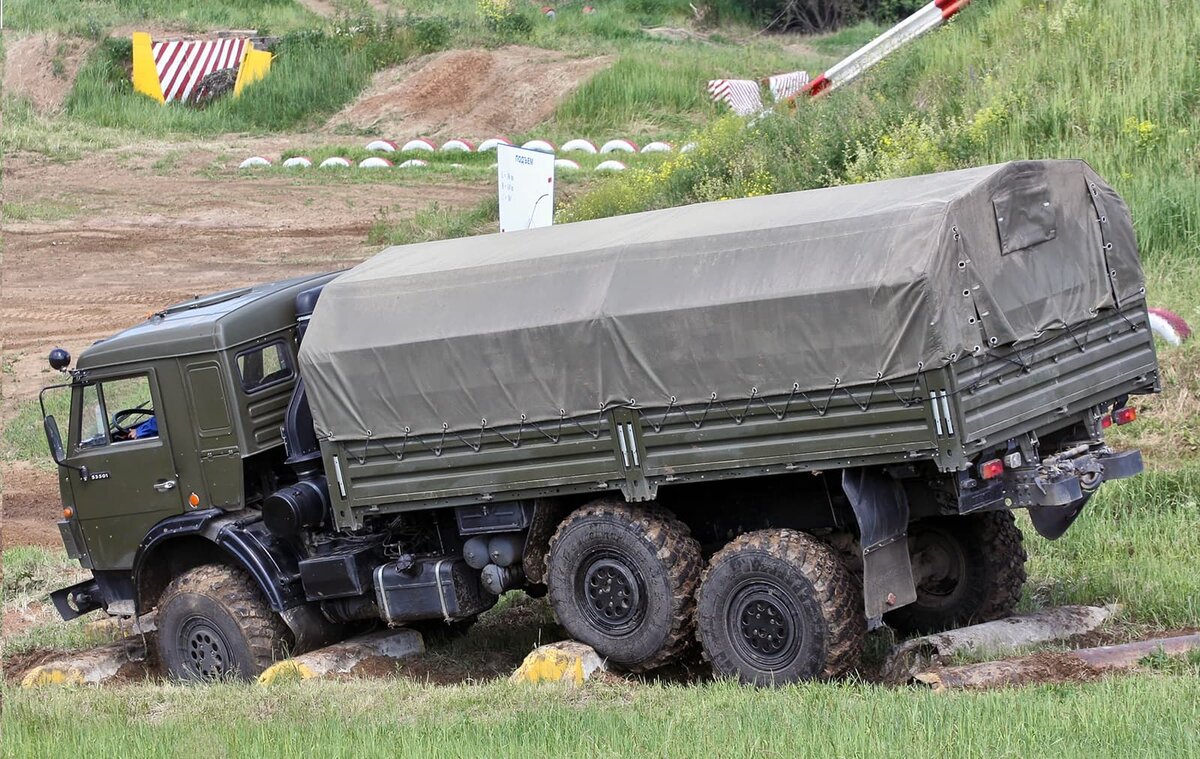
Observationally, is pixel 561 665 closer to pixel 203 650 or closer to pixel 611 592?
pixel 611 592

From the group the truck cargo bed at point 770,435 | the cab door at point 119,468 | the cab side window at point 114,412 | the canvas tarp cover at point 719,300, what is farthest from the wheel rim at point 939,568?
the cab side window at point 114,412

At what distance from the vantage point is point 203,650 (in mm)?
10672

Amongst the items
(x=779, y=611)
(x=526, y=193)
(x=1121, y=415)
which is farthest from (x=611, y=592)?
(x=526, y=193)

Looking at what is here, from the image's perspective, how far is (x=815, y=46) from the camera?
43219 millimetres

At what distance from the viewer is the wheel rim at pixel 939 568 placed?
33.5 feet

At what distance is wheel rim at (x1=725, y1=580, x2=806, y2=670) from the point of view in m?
8.86

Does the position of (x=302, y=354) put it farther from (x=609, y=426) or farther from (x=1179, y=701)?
(x=1179, y=701)

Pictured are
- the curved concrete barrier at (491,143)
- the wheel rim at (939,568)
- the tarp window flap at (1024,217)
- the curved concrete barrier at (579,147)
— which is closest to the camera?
the tarp window flap at (1024,217)

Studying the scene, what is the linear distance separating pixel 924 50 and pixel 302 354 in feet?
45.7

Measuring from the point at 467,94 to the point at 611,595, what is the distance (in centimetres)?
2615

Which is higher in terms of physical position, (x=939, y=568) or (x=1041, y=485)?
(x=1041, y=485)

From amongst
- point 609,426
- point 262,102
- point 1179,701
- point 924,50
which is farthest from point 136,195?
point 1179,701

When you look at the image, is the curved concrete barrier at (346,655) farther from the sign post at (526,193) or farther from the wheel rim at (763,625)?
the sign post at (526,193)

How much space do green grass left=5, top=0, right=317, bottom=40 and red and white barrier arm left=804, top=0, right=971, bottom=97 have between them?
1940 centimetres
